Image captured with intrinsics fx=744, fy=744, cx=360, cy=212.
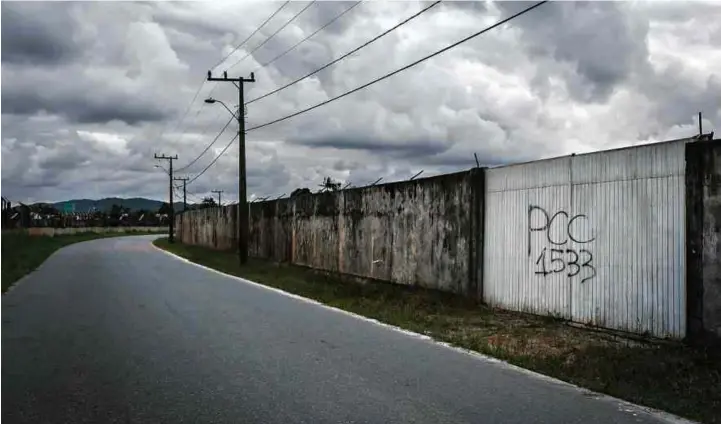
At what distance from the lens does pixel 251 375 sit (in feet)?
25.3

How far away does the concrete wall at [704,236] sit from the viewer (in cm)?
875

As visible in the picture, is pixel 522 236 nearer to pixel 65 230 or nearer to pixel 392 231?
pixel 392 231

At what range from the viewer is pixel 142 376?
7691 mm

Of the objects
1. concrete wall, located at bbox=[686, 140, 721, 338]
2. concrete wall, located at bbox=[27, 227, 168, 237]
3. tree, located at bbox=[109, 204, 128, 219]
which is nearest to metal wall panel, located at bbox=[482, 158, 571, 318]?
concrete wall, located at bbox=[686, 140, 721, 338]

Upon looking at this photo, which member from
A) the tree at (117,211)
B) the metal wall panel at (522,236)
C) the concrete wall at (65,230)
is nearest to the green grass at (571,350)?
the metal wall panel at (522,236)

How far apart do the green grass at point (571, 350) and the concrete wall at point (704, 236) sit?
428mm

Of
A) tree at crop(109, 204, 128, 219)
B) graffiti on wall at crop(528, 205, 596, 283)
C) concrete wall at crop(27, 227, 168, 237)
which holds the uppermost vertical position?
tree at crop(109, 204, 128, 219)

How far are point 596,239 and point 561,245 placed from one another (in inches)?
34.6

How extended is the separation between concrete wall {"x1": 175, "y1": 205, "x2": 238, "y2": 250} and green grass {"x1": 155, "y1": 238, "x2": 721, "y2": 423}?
25.1 metres

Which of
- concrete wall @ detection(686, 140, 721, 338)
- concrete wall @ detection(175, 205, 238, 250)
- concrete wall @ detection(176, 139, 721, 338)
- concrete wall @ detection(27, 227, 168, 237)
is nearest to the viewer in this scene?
concrete wall @ detection(686, 140, 721, 338)

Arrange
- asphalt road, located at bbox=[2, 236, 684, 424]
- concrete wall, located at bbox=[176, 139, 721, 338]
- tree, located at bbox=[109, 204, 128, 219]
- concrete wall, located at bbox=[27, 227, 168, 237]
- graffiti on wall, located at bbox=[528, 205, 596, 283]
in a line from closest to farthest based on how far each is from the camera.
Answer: asphalt road, located at bbox=[2, 236, 684, 424] → concrete wall, located at bbox=[176, 139, 721, 338] → graffiti on wall, located at bbox=[528, 205, 596, 283] → concrete wall, located at bbox=[27, 227, 168, 237] → tree, located at bbox=[109, 204, 128, 219]

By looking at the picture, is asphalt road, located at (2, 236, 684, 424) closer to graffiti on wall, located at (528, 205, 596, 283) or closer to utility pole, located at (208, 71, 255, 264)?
graffiti on wall, located at (528, 205, 596, 283)

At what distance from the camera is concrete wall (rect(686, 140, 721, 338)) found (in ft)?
28.7

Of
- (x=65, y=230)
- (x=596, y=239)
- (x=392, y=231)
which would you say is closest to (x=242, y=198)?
(x=392, y=231)
